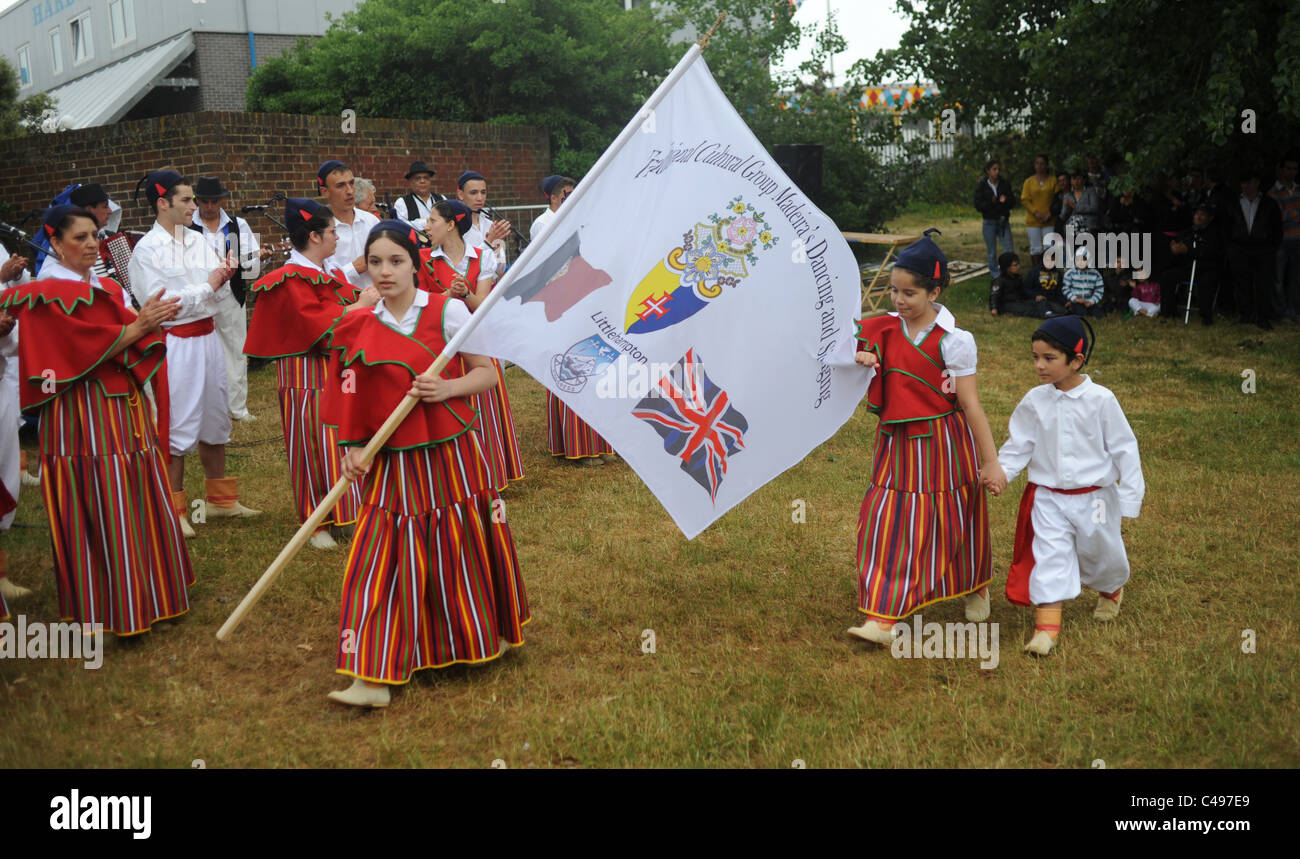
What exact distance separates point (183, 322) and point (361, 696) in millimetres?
3503

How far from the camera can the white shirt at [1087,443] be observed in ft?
16.7

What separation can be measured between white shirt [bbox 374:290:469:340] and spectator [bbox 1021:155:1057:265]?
13664 mm

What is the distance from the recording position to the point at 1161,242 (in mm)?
14461

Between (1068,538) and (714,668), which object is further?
(1068,538)

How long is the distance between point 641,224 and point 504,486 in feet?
11.8

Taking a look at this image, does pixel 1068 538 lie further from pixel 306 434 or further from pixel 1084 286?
pixel 1084 286

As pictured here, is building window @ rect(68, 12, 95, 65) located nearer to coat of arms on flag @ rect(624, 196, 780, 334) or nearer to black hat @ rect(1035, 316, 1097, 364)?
coat of arms on flag @ rect(624, 196, 780, 334)

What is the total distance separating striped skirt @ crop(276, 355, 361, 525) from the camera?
686cm

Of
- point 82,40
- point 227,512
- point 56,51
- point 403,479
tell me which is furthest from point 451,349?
point 56,51

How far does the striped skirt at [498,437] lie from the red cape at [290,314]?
3.68 feet

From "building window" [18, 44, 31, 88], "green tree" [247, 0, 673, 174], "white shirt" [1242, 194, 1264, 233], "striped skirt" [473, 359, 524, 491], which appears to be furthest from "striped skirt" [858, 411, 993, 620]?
"building window" [18, 44, 31, 88]

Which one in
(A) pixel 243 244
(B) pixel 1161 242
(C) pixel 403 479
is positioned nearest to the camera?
(C) pixel 403 479

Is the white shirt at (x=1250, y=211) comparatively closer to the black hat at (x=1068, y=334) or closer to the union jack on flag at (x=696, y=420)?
the black hat at (x=1068, y=334)

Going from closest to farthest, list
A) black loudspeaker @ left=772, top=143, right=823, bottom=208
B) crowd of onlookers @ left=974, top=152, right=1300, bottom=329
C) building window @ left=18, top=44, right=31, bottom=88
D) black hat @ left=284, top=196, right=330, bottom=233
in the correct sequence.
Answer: black hat @ left=284, top=196, right=330, bottom=233, crowd of onlookers @ left=974, top=152, right=1300, bottom=329, black loudspeaker @ left=772, top=143, right=823, bottom=208, building window @ left=18, top=44, right=31, bottom=88
